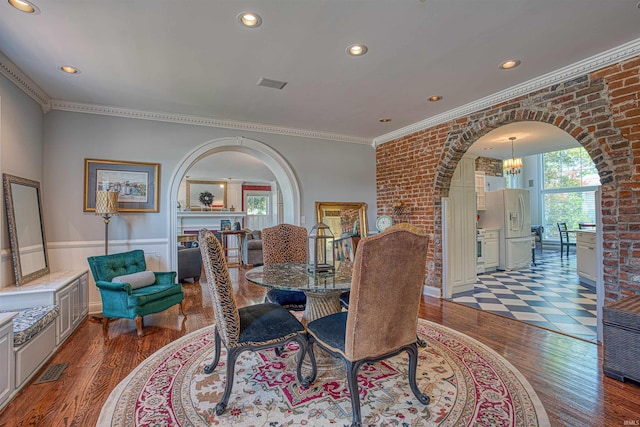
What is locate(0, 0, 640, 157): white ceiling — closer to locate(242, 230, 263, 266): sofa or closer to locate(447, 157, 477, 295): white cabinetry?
locate(447, 157, 477, 295): white cabinetry

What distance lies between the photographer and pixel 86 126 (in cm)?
381

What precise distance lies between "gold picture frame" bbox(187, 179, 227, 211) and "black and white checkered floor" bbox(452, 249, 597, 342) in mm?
8027

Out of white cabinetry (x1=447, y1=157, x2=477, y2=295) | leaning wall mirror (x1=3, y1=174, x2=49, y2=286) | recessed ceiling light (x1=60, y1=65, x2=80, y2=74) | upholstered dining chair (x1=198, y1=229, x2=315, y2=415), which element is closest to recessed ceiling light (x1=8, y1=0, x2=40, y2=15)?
recessed ceiling light (x1=60, y1=65, x2=80, y2=74)

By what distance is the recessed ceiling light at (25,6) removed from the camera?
196 centimetres

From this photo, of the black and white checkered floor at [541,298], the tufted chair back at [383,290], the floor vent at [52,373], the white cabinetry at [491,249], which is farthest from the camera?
the white cabinetry at [491,249]

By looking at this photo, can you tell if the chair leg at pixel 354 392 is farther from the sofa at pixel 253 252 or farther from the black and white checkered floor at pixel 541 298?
the sofa at pixel 253 252

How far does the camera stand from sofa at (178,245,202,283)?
17.4 feet

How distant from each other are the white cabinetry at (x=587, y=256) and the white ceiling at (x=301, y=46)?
133 inches

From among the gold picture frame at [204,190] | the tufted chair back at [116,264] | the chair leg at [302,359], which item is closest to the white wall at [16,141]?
the tufted chair back at [116,264]

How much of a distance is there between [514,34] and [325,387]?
3033mm

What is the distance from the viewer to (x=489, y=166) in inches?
291

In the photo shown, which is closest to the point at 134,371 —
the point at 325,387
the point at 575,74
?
the point at 325,387

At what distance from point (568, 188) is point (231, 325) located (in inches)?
433

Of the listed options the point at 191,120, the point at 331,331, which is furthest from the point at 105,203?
the point at 331,331
